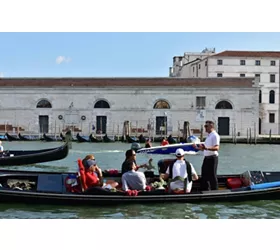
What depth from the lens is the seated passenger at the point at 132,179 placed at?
6555mm

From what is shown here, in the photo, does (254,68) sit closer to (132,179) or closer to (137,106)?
(137,106)

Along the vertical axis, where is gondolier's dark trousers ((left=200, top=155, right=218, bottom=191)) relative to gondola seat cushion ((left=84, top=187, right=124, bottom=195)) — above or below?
above

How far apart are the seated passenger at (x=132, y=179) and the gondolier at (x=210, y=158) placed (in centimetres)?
85

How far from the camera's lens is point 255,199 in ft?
22.2

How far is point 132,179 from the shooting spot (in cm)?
660

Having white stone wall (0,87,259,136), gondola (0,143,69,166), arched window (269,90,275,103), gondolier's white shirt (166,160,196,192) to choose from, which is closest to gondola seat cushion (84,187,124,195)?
gondolier's white shirt (166,160,196,192)

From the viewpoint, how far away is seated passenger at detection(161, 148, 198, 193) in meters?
6.53

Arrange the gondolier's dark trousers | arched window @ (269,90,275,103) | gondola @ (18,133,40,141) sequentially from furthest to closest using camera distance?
arched window @ (269,90,275,103) < gondola @ (18,133,40,141) < the gondolier's dark trousers

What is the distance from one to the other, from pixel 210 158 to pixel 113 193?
4.36 ft

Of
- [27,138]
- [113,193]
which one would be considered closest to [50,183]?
[113,193]

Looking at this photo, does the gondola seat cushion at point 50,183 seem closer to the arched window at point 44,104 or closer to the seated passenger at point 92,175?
the seated passenger at point 92,175

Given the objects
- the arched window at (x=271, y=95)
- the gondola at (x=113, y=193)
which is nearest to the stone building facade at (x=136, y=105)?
the arched window at (x=271, y=95)

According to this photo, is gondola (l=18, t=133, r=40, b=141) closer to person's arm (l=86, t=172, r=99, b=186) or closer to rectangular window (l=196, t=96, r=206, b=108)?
rectangular window (l=196, t=96, r=206, b=108)

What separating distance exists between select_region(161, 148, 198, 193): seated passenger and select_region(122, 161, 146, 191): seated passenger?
15.4 inches
